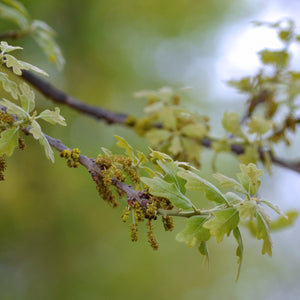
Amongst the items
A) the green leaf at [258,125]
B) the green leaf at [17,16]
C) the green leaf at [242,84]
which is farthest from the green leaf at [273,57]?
the green leaf at [17,16]

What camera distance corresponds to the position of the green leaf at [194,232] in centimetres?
58

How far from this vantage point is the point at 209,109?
3473 millimetres

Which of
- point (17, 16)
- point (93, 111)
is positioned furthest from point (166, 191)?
point (17, 16)

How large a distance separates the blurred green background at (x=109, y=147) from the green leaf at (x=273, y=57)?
1.40 m

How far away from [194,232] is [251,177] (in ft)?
0.51

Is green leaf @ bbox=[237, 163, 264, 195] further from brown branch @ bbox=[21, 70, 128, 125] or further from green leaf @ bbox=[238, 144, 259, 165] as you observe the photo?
brown branch @ bbox=[21, 70, 128, 125]

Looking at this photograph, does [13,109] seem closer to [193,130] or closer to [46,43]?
[193,130]

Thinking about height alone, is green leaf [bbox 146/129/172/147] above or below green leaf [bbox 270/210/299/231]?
above

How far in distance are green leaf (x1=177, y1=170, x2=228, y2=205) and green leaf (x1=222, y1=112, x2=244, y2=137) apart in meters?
0.59

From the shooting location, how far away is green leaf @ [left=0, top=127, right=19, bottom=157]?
1.84ft

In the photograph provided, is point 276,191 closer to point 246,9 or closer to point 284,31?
point 246,9

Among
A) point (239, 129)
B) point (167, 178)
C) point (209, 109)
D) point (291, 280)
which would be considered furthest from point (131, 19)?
point (291, 280)

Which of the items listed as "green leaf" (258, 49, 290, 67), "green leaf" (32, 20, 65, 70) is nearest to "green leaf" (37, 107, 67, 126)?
"green leaf" (32, 20, 65, 70)

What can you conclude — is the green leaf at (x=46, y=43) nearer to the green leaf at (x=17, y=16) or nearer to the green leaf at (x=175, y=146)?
the green leaf at (x=17, y=16)
